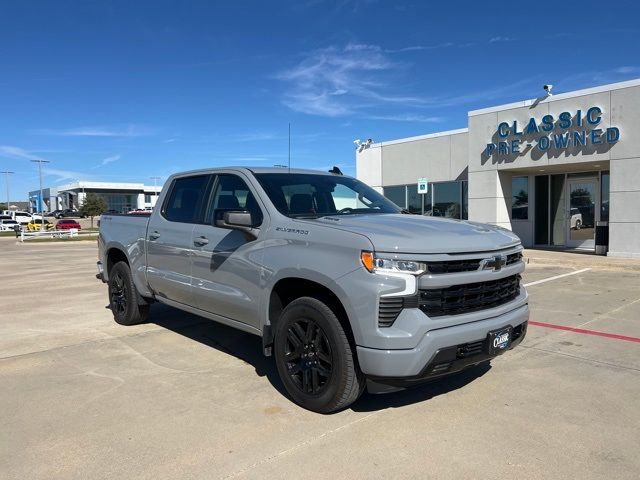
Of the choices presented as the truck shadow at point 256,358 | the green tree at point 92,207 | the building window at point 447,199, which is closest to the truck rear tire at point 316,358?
the truck shadow at point 256,358

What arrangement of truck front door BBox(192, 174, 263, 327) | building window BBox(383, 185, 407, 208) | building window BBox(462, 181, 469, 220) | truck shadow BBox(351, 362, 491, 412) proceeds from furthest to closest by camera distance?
building window BBox(383, 185, 407, 208), building window BBox(462, 181, 469, 220), truck front door BBox(192, 174, 263, 327), truck shadow BBox(351, 362, 491, 412)

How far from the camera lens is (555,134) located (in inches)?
607

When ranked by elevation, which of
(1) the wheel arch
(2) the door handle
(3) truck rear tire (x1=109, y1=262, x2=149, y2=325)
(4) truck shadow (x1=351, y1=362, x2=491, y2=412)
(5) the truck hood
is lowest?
(4) truck shadow (x1=351, y1=362, x2=491, y2=412)

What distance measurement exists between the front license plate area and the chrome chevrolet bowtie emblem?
466mm

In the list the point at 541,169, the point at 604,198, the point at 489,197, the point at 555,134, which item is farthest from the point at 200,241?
the point at 604,198

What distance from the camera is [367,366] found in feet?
11.4

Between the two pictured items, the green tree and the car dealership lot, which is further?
the green tree

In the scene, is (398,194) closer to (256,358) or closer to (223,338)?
(223,338)

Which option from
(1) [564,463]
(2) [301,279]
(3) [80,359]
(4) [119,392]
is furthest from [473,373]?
(3) [80,359]

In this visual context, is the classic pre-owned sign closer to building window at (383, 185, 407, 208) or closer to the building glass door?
the building glass door

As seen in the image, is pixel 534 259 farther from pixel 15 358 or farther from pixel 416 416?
pixel 15 358

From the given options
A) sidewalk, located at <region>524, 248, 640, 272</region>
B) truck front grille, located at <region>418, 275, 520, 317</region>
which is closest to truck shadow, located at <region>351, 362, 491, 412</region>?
truck front grille, located at <region>418, 275, 520, 317</region>

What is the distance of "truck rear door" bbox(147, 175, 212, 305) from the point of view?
5340 mm

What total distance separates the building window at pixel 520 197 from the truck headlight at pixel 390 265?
15960 millimetres
